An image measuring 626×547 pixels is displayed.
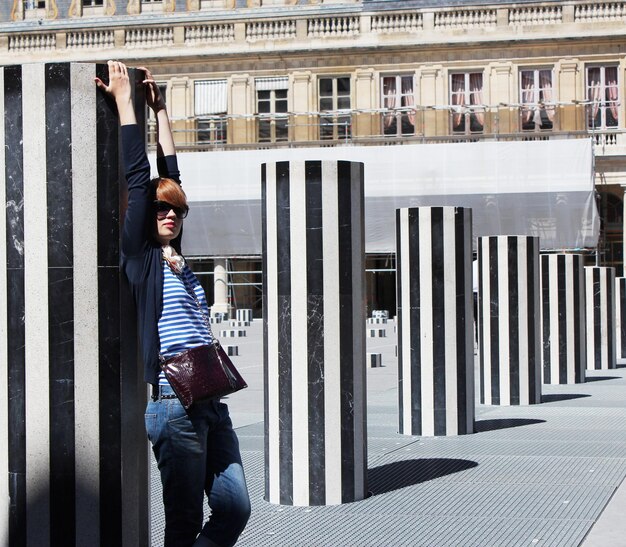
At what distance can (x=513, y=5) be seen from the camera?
1470 inches

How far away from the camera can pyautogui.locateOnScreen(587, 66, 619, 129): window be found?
122ft

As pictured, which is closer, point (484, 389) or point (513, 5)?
point (484, 389)

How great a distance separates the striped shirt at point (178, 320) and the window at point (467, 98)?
33.8 meters

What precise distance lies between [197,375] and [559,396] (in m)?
8.94

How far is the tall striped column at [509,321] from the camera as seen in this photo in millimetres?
11617

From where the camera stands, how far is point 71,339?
409 cm

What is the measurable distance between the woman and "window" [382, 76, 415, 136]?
33909mm

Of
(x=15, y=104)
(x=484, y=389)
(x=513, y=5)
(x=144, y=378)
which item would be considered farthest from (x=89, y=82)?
(x=513, y=5)

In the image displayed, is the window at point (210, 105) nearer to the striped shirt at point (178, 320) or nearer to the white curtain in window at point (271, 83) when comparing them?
the white curtain in window at point (271, 83)

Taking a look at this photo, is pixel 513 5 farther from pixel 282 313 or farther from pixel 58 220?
pixel 58 220

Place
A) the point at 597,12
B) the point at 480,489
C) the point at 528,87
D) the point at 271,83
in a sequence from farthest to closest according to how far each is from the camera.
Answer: the point at 271,83 < the point at 528,87 < the point at 597,12 < the point at 480,489

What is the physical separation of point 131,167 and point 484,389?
8110 millimetres

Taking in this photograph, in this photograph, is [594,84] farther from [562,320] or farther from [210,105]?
[562,320]

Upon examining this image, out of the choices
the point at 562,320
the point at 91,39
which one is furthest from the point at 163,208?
the point at 91,39
